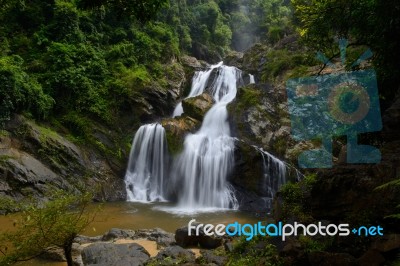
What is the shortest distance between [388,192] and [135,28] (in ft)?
75.3

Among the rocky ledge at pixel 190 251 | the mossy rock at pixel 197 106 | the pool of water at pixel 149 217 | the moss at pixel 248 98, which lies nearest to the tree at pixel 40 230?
the rocky ledge at pixel 190 251

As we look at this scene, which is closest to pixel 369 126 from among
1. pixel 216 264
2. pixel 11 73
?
pixel 216 264

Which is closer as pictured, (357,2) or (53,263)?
(357,2)

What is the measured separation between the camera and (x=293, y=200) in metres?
7.34

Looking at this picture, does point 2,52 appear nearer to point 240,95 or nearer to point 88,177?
point 88,177

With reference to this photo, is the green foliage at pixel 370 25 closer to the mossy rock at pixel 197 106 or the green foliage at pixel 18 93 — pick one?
the mossy rock at pixel 197 106

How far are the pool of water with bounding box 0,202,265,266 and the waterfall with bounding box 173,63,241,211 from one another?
3.51 feet

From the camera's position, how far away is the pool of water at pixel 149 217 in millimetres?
12109

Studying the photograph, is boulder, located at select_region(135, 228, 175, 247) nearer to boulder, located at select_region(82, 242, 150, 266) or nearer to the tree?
boulder, located at select_region(82, 242, 150, 266)

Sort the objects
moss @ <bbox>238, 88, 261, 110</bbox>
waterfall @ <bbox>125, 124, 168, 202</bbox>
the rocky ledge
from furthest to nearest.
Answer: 1. moss @ <bbox>238, 88, 261, 110</bbox>
2. waterfall @ <bbox>125, 124, 168, 202</bbox>
3. the rocky ledge

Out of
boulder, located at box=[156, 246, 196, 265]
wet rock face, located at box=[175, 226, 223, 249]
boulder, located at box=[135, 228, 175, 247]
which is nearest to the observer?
boulder, located at box=[156, 246, 196, 265]

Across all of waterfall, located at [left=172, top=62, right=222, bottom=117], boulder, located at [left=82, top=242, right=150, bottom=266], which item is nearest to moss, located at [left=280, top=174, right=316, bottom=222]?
boulder, located at [left=82, top=242, right=150, bottom=266]

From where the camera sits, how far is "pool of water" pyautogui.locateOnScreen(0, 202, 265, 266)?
1211 centimetres

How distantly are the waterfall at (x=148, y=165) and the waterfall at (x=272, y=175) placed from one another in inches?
208
